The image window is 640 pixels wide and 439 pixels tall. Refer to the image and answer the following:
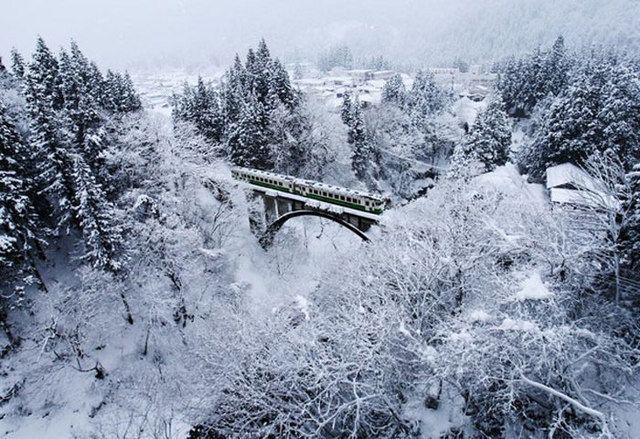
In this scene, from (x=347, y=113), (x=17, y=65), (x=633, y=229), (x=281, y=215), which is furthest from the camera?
(x=347, y=113)

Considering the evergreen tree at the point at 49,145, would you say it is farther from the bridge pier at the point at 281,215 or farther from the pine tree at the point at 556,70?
the pine tree at the point at 556,70

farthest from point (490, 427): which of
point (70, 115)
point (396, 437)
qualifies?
point (70, 115)

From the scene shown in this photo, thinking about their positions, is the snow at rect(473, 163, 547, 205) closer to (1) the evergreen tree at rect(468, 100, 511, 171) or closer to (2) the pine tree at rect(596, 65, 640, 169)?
(1) the evergreen tree at rect(468, 100, 511, 171)

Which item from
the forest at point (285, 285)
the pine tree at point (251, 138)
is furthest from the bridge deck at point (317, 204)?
the pine tree at point (251, 138)

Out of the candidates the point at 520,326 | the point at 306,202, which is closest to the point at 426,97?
the point at 306,202

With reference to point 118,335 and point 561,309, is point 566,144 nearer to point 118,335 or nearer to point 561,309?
point 561,309

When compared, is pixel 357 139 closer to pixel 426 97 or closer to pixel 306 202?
pixel 306 202
